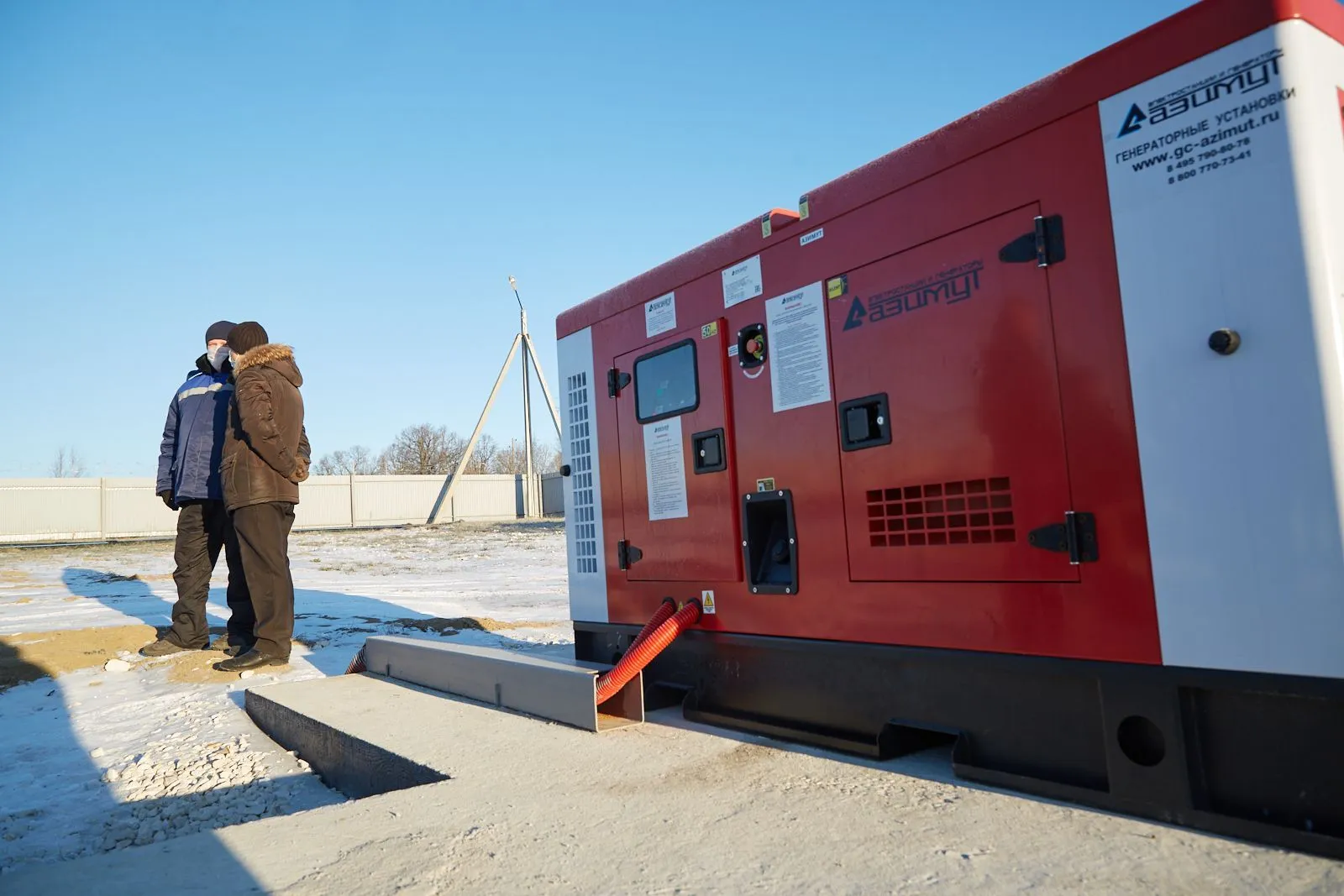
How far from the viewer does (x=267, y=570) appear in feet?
15.8

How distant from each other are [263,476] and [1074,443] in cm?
426

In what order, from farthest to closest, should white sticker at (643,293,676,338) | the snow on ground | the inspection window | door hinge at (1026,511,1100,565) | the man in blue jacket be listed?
the man in blue jacket → white sticker at (643,293,676,338) → the inspection window → the snow on ground → door hinge at (1026,511,1100,565)

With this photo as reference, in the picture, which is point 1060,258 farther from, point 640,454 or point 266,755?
point 266,755

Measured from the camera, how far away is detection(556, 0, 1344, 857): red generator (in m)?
1.71

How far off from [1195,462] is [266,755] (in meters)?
3.45

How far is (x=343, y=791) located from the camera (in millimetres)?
3146

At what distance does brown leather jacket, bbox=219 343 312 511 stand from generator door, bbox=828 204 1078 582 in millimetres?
3368

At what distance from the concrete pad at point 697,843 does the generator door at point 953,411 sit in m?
0.59

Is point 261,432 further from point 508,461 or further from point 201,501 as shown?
point 508,461

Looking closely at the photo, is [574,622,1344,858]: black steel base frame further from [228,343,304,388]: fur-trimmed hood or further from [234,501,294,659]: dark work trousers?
[228,343,304,388]: fur-trimmed hood

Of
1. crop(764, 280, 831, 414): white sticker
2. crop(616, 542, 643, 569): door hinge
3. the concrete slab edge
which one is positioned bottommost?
the concrete slab edge

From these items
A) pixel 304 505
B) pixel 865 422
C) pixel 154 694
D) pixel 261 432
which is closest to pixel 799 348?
pixel 865 422

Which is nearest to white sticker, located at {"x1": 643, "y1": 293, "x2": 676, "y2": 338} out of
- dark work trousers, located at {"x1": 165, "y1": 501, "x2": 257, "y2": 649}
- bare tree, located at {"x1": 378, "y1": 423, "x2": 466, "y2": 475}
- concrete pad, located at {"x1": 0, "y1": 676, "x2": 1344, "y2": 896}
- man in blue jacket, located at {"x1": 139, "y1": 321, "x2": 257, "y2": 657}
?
concrete pad, located at {"x1": 0, "y1": 676, "x2": 1344, "y2": 896}

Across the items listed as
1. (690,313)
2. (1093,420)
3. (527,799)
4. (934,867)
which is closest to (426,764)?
(527,799)
